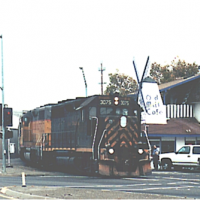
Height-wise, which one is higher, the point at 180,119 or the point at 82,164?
the point at 180,119

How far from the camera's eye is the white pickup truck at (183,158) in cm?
2908

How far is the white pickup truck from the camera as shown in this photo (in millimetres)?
29078

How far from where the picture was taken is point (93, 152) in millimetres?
20500

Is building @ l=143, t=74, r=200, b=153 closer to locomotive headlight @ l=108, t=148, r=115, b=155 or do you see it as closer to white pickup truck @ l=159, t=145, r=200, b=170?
white pickup truck @ l=159, t=145, r=200, b=170

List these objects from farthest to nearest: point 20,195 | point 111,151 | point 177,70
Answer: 1. point 177,70
2. point 111,151
3. point 20,195

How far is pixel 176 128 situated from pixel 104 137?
57.4 feet

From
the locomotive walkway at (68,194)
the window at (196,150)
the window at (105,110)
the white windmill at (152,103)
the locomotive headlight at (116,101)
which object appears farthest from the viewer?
the white windmill at (152,103)

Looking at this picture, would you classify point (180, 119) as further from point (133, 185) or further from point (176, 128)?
point (133, 185)

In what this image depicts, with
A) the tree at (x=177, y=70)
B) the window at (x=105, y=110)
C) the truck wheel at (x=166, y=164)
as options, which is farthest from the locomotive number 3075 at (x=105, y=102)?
the tree at (x=177, y=70)

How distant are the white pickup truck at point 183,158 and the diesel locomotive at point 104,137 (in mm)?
8417

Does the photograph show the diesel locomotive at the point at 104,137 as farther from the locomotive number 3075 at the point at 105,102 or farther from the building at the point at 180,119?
the building at the point at 180,119

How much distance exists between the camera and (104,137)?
68.3 ft

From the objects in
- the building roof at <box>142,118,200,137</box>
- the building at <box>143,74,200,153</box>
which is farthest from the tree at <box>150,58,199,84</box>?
the building roof at <box>142,118,200,137</box>

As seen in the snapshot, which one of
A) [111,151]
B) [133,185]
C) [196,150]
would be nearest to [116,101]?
[111,151]
